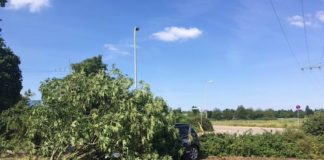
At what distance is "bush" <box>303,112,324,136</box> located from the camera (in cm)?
3259

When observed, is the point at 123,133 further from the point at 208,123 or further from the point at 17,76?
the point at 208,123

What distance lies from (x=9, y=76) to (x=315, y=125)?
88.6ft

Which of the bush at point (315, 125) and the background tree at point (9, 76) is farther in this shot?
the background tree at point (9, 76)

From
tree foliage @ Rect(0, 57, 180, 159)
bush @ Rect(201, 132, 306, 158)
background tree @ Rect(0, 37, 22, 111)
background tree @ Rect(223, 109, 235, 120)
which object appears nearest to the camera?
tree foliage @ Rect(0, 57, 180, 159)

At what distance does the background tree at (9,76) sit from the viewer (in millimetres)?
45000

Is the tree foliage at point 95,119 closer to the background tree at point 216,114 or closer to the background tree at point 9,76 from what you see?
the background tree at point 9,76

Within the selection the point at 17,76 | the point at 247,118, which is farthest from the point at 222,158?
the point at 247,118

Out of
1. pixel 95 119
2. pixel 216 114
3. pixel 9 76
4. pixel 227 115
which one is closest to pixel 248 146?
pixel 95 119

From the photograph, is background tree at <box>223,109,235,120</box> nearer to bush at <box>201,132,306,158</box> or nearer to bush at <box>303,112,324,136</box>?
bush at <box>303,112,324,136</box>

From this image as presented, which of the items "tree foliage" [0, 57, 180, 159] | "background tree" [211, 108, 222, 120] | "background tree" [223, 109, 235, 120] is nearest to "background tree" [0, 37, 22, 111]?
"tree foliage" [0, 57, 180, 159]

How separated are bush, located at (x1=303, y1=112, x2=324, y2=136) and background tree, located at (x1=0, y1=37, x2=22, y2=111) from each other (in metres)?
24.4

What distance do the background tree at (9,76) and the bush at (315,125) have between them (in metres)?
24.4

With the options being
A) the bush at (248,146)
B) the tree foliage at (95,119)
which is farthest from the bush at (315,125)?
the tree foliage at (95,119)

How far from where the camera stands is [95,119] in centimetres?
1327
